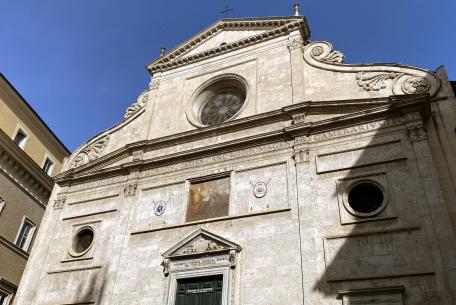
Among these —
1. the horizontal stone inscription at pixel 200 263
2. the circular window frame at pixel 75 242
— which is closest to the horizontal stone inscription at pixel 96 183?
the circular window frame at pixel 75 242

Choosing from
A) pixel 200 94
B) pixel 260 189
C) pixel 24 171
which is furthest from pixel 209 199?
→ pixel 24 171

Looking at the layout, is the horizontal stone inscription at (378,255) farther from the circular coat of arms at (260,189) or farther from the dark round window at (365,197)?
the circular coat of arms at (260,189)

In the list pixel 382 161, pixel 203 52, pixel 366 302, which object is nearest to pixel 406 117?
pixel 382 161

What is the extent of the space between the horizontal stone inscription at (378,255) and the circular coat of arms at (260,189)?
104 inches

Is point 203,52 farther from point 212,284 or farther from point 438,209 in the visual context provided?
point 438,209

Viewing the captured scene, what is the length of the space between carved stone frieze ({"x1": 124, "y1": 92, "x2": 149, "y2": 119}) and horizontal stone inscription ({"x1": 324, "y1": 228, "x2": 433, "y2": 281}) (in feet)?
34.3

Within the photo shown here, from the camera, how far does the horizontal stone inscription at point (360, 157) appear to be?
12.1m

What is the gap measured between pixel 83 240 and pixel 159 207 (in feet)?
10.5

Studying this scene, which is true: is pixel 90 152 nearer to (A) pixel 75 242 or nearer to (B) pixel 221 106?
(A) pixel 75 242

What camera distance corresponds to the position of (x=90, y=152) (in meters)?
18.2

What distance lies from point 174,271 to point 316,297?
13.7ft

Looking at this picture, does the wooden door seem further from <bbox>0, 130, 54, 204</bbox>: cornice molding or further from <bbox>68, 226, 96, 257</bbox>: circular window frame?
<bbox>0, 130, 54, 204</bbox>: cornice molding

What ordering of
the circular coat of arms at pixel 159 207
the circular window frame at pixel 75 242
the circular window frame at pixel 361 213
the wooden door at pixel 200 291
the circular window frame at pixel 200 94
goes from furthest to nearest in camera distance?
the circular window frame at pixel 200 94 < the circular window frame at pixel 75 242 < the circular coat of arms at pixel 159 207 < the wooden door at pixel 200 291 < the circular window frame at pixel 361 213

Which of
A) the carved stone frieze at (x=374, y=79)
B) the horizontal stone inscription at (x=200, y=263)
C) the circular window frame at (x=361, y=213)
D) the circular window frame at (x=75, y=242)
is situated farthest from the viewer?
the circular window frame at (x=75, y=242)
